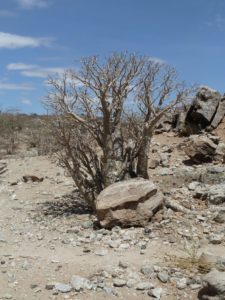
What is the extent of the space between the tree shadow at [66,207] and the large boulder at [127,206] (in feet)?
4.75

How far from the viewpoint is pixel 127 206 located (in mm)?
8203

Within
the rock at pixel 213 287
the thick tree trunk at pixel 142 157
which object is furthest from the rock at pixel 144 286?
the thick tree trunk at pixel 142 157

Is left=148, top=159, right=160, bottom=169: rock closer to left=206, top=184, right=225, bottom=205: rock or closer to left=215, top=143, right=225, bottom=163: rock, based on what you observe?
left=215, top=143, right=225, bottom=163: rock

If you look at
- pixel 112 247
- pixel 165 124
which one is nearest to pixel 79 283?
pixel 112 247

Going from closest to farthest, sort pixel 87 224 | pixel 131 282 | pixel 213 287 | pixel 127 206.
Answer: pixel 213 287, pixel 131 282, pixel 127 206, pixel 87 224

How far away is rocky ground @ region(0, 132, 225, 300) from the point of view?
603 cm

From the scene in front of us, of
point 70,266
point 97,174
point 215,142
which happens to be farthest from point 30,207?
point 215,142

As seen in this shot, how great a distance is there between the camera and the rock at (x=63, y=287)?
5.93 meters

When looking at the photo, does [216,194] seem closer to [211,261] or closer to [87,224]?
[87,224]

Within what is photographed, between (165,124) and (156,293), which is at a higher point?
(165,124)

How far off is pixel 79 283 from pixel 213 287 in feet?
5.22

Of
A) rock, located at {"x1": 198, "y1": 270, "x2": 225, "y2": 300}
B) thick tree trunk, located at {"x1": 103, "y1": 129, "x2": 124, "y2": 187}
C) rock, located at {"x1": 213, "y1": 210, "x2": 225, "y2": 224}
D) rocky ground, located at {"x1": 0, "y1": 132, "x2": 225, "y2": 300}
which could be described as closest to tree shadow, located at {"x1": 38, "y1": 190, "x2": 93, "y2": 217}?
rocky ground, located at {"x1": 0, "y1": 132, "x2": 225, "y2": 300}

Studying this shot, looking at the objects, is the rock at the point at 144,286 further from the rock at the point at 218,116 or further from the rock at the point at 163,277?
the rock at the point at 218,116

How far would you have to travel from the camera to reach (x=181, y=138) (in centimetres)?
1647
